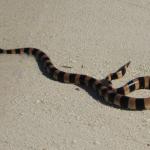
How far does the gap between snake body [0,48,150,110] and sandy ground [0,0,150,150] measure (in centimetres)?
11

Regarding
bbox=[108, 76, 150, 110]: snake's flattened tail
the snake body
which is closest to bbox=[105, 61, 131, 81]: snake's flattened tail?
the snake body

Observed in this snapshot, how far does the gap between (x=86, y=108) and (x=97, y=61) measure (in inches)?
62.4

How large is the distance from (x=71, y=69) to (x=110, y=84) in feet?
3.03

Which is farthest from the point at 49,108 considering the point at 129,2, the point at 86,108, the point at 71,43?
the point at 129,2

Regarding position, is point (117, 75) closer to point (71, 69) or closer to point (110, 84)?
point (110, 84)

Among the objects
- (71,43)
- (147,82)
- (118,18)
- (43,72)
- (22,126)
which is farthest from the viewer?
(118,18)

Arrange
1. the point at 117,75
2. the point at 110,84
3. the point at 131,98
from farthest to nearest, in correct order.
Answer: the point at 117,75, the point at 110,84, the point at 131,98

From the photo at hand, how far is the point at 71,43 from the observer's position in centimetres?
1013

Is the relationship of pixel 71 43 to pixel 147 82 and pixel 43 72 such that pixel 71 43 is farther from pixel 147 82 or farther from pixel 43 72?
pixel 147 82

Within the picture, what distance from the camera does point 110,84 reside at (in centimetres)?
862

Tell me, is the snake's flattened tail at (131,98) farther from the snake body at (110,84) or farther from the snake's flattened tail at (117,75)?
the snake's flattened tail at (117,75)

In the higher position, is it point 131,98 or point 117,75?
point 117,75

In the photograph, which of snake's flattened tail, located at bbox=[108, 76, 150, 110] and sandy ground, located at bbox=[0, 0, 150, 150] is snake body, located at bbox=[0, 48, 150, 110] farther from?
sandy ground, located at bbox=[0, 0, 150, 150]

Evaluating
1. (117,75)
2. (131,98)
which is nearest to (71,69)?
(117,75)
